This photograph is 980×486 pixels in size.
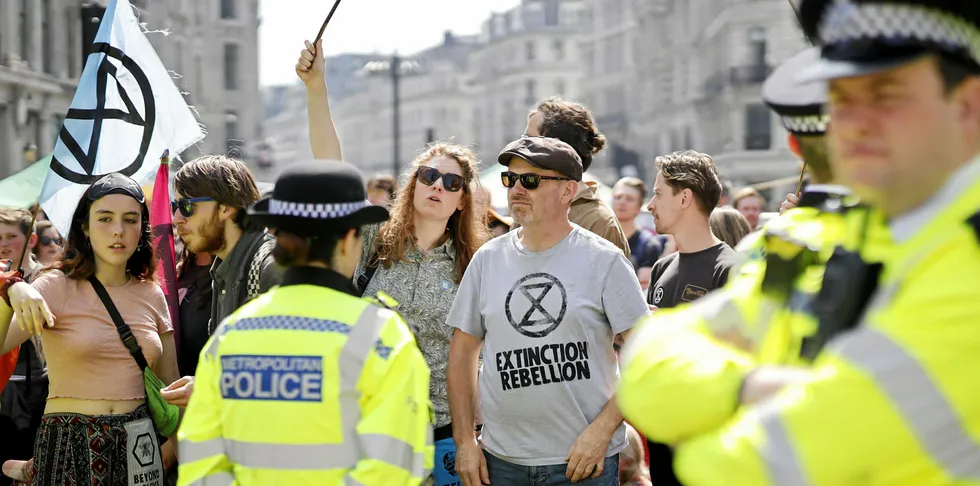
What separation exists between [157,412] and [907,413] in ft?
13.9

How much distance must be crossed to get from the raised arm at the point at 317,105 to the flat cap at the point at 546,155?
888mm

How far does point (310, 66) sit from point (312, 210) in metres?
2.24

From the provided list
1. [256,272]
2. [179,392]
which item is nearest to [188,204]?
[256,272]

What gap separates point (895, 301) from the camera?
173cm

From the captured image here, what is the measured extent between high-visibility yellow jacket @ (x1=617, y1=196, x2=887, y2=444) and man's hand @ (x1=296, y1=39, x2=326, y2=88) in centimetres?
356

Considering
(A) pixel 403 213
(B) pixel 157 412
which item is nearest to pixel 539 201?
(A) pixel 403 213

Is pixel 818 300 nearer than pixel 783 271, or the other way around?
pixel 818 300

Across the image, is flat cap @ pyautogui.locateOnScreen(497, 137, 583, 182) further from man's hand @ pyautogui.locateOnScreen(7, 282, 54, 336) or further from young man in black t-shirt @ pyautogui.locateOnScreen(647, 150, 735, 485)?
man's hand @ pyautogui.locateOnScreen(7, 282, 54, 336)

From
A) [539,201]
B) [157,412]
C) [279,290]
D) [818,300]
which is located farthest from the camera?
[157,412]

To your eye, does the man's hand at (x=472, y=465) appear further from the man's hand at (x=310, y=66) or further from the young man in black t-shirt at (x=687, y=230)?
the man's hand at (x=310, y=66)

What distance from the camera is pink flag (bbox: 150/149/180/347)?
584 centimetres

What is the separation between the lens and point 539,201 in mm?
4871

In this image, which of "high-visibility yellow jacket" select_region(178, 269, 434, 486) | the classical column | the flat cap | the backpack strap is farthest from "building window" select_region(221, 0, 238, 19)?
"high-visibility yellow jacket" select_region(178, 269, 434, 486)

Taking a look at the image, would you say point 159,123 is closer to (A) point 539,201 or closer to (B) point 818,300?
(A) point 539,201
